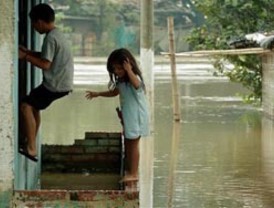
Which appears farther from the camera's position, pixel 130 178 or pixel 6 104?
pixel 130 178

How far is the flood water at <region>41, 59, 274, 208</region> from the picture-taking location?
10727mm

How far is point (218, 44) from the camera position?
74.0ft

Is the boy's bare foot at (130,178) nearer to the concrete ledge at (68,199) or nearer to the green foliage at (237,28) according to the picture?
the concrete ledge at (68,199)

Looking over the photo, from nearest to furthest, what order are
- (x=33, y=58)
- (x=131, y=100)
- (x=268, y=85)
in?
(x=33, y=58) < (x=131, y=100) < (x=268, y=85)

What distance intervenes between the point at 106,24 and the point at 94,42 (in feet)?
5.18

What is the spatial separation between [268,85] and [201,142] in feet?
18.1

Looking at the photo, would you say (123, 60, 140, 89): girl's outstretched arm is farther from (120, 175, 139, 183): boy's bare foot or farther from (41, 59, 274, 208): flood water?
(41, 59, 274, 208): flood water

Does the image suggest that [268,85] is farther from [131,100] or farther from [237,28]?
[131,100]

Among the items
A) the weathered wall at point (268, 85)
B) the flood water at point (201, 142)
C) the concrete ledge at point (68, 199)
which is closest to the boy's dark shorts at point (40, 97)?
the flood water at point (201, 142)

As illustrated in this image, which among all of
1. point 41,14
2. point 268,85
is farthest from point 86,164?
point 268,85

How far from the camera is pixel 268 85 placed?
2069 cm

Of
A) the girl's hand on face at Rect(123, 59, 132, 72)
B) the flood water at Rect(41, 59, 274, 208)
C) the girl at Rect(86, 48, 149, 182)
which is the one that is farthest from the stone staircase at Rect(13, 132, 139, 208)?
the girl's hand on face at Rect(123, 59, 132, 72)

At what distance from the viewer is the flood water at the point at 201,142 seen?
1073 cm

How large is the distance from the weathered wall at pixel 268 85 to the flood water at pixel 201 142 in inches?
11.1
